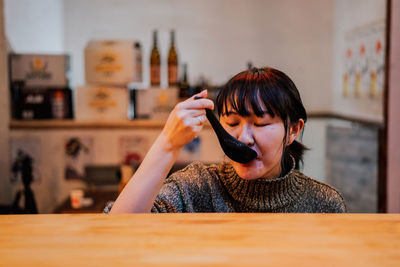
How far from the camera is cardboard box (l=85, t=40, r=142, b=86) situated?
10.7ft

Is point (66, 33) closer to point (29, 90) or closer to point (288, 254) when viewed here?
point (29, 90)

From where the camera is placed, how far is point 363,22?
4.12 m

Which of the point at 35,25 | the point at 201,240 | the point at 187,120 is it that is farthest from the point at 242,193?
the point at 35,25

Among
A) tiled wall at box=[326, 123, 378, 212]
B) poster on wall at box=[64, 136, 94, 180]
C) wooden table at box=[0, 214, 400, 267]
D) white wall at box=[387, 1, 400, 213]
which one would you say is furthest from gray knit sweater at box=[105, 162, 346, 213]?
tiled wall at box=[326, 123, 378, 212]

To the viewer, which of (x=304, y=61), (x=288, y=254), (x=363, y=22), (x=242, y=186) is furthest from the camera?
(x=304, y=61)

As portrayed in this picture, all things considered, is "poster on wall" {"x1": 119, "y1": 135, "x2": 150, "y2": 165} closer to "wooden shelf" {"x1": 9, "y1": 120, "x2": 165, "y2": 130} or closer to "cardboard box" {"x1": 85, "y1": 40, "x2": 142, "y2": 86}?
"wooden shelf" {"x1": 9, "y1": 120, "x2": 165, "y2": 130}

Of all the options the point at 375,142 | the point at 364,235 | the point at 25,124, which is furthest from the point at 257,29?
the point at 364,235

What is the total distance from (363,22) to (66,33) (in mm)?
3111

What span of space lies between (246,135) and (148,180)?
10.3 inches

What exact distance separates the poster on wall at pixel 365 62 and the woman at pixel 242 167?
272cm

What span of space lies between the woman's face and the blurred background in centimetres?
140

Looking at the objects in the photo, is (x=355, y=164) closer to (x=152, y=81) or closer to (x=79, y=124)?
(x=152, y=81)

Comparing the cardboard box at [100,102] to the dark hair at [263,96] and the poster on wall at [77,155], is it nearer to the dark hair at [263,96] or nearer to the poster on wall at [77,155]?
the poster on wall at [77,155]

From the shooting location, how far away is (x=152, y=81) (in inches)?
142
